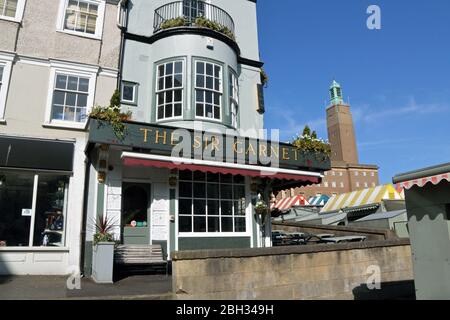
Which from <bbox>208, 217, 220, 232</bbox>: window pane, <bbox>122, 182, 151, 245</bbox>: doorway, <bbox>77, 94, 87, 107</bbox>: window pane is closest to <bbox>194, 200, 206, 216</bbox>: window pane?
<bbox>208, 217, 220, 232</bbox>: window pane

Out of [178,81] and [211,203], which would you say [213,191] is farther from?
[178,81]

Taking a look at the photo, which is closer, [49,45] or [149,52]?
[49,45]

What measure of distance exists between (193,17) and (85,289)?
36.3 feet

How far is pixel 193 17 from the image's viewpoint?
610 inches

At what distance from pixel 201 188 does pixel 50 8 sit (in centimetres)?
787

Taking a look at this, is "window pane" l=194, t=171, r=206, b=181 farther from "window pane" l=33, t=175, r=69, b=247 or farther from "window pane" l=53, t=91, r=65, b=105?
"window pane" l=53, t=91, r=65, b=105

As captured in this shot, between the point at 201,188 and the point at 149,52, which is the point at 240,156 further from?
the point at 149,52

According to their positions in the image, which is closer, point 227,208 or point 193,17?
point 227,208

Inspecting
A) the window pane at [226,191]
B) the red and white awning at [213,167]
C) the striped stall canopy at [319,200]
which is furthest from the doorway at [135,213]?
the striped stall canopy at [319,200]

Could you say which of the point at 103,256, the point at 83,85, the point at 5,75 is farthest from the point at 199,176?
the point at 5,75

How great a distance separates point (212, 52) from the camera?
563 inches

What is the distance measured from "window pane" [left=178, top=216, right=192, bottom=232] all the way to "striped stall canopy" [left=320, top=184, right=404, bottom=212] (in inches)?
751

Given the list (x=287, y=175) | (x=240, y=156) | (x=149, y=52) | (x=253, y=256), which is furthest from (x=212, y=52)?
(x=253, y=256)

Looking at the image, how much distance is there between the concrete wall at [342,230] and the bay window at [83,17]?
1304cm
